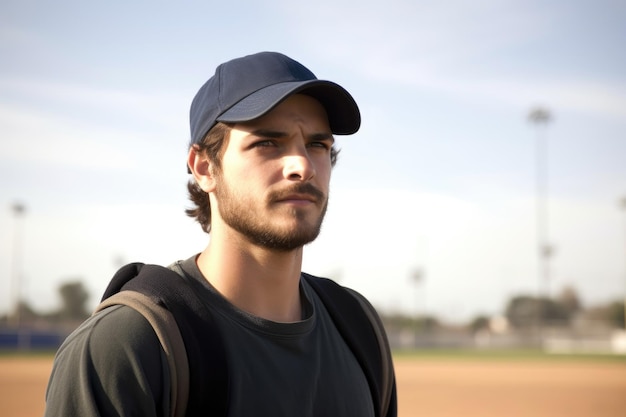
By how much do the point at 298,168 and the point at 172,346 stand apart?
787 millimetres

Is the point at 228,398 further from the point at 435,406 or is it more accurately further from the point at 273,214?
the point at 435,406

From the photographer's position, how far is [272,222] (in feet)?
9.16

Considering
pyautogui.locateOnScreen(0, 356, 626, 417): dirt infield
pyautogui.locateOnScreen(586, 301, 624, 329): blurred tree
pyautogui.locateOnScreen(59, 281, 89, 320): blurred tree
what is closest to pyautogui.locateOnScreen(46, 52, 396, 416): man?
pyautogui.locateOnScreen(0, 356, 626, 417): dirt infield

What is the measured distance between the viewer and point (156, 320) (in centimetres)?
236

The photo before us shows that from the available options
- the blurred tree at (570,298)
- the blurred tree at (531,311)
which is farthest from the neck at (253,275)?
the blurred tree at (570,298)

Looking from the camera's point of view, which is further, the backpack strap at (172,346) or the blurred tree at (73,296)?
the blurred tree at (73,296)

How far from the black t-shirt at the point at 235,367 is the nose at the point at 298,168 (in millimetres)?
501

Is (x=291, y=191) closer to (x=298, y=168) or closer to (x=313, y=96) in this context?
(x=298, y=168)

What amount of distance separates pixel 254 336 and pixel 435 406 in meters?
15.5

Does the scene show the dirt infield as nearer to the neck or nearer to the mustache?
the neck

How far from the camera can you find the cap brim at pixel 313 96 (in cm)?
275

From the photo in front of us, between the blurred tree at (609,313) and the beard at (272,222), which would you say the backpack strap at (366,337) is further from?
the blurred tree at (609,313)

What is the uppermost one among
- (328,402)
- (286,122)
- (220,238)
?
(286,122)

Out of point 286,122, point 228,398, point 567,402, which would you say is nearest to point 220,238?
point 286,122
